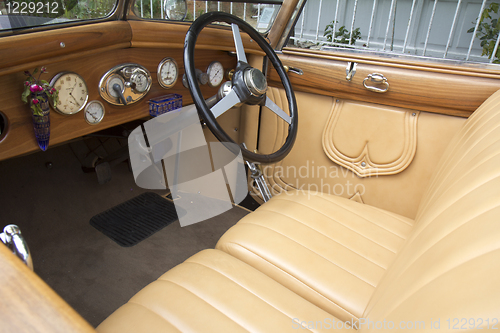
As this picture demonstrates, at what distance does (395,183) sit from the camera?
162 cm

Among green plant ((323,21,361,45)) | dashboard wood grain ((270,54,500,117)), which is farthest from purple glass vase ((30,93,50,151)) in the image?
green plant ((323,21,361,45))

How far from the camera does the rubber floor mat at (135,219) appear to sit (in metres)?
Answer: 1.82

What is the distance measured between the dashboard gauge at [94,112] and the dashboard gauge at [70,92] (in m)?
0.03

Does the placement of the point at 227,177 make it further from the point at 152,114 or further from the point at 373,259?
Result: the point at 373,259

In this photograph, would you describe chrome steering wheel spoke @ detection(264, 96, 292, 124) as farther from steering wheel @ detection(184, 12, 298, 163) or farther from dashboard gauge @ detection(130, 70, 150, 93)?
dashboard gauge @ detection(130, 70, 150, 93)

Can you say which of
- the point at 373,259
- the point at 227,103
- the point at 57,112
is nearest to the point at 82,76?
the point at 57,112

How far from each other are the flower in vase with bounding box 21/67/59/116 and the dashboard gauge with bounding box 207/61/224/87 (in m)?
0.75

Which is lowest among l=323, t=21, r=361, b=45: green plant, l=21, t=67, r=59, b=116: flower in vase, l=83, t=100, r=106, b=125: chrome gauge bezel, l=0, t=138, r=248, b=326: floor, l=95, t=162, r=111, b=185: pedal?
l=0, t=138, r=248, b=326: floor

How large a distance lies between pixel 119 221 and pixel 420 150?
1.59 m

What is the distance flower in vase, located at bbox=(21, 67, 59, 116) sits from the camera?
1078mm

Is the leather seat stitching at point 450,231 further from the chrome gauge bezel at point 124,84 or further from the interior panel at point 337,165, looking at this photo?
the chrome gauge bezel at point 124,84

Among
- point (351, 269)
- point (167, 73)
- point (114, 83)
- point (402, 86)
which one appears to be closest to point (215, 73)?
point (167, 73)

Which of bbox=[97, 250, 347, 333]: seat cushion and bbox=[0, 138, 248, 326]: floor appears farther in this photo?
bbox=[0, 138, 248, 326]: floor

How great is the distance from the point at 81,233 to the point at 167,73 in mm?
965
